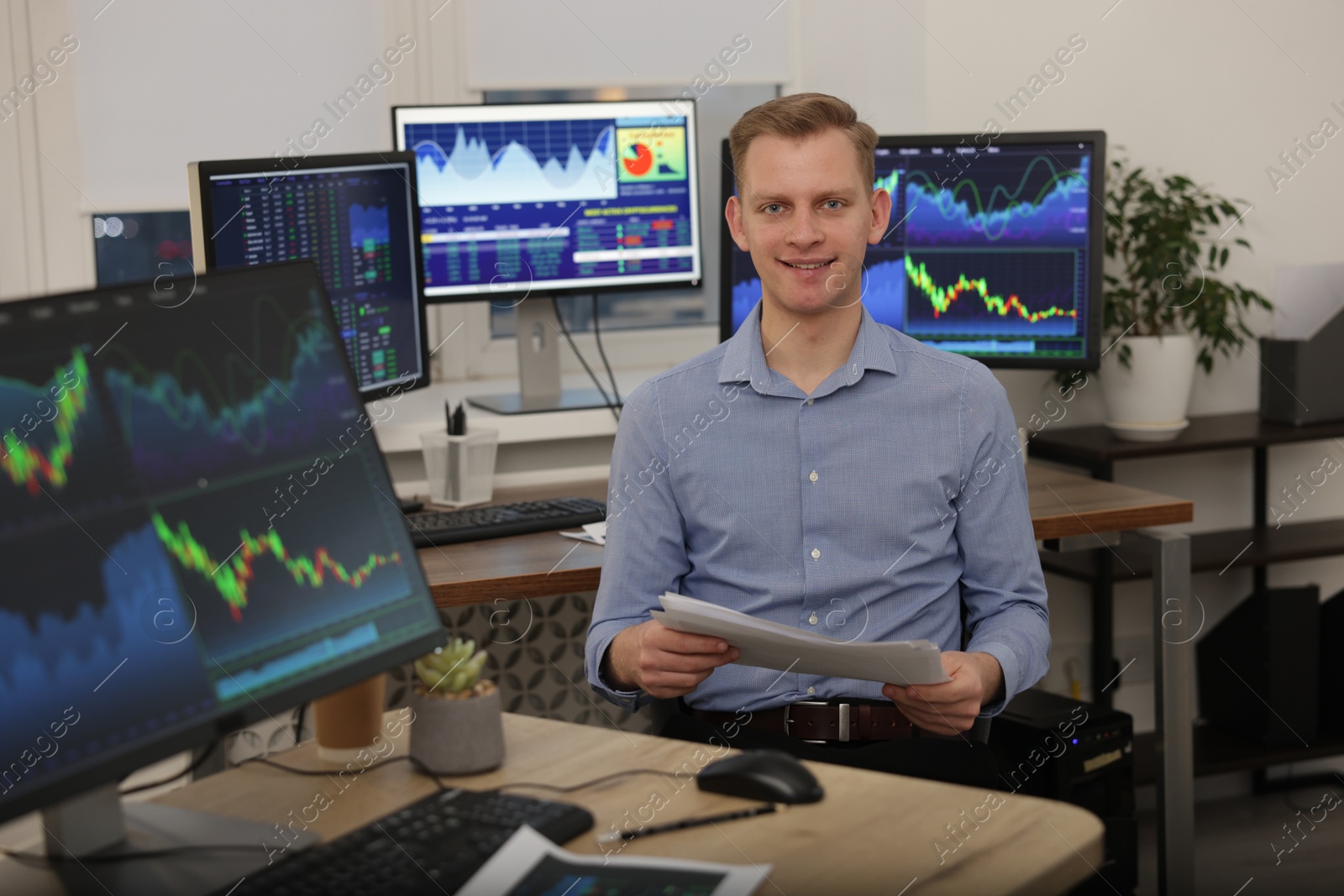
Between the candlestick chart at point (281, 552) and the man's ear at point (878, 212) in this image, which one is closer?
the candlestick chart at point (281, 552)

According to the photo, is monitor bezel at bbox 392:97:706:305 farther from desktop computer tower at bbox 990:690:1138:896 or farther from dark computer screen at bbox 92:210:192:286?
desktop computer tower at bbox 990:690:1138:896

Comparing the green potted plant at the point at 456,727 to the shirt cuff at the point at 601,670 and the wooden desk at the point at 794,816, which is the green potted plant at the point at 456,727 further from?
the shirt cuff at the point at 601,670

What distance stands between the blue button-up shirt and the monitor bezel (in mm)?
882

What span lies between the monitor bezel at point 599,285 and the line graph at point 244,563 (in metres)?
1.44

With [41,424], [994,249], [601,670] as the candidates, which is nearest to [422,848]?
[41,424]

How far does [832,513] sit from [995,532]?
21 centimetres

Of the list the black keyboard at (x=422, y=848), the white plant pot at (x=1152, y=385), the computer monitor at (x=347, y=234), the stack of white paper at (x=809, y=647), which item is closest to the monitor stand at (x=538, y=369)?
the computer monitor at (x=347, y=234)

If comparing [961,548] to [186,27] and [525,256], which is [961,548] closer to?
[525,256]

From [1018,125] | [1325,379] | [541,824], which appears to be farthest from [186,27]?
[1325,379]

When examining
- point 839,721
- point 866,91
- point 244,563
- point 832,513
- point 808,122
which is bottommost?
point 839,721

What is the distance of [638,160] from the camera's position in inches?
104

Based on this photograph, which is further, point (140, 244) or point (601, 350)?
point (601, 350)

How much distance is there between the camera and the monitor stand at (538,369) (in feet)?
8.83

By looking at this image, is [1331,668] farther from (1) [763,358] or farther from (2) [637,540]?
(2) [637,540]
